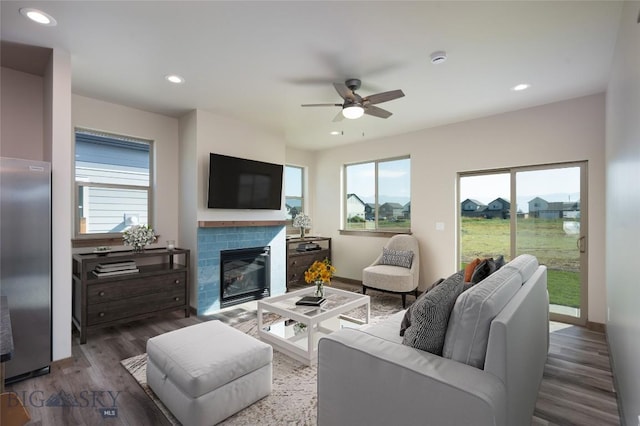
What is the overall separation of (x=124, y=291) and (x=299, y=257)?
2.75m

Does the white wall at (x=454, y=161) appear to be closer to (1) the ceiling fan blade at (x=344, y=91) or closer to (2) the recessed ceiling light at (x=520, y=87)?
(2) the recessed ceiling light at (x=520, y=87)

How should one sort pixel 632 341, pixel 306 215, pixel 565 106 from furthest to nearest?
pixel 306 215, pixel 565 106, pixel 632 341

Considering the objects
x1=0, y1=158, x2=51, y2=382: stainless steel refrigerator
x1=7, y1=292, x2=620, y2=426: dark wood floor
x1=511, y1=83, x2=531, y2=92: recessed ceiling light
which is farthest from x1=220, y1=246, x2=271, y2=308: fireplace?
x1=511, y1=83, x2=531, y2=92: recessed ceiling light

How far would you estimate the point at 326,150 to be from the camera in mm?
6203

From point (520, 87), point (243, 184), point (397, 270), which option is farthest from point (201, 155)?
point (520, 87)

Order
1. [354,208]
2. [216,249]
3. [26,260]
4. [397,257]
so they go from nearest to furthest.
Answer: [26,260], [216,249], [397,257], [354,208]

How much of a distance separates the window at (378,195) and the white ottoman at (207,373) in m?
3.68

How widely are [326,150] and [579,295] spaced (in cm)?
454

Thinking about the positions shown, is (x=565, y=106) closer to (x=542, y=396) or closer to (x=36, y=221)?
(x=542, y=396)

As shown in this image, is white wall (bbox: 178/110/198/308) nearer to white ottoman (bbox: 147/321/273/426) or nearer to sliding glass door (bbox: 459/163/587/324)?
white ottoman (bbox: 147/321/273/426)

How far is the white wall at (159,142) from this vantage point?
367 cm

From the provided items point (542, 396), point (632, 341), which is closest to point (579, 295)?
point (542, 396)

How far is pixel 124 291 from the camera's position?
3.27m

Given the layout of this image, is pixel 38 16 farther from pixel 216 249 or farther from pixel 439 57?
pixel 439 57
